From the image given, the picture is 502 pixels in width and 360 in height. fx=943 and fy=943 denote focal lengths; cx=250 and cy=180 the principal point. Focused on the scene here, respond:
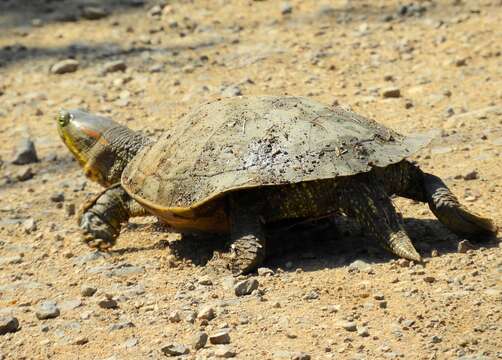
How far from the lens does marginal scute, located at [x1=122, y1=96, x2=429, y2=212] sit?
4.91 m

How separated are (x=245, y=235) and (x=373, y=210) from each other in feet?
2.29

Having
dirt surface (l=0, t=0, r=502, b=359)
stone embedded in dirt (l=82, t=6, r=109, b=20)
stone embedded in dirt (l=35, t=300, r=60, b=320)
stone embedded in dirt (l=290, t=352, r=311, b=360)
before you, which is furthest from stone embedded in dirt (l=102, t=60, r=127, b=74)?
stone embedded in dirt (l=290, t=352, r=311, b=360)

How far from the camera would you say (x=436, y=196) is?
5.06 metres

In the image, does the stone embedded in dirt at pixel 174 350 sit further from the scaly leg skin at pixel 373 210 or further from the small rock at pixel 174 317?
the scaly leg skin at pixel 373 210

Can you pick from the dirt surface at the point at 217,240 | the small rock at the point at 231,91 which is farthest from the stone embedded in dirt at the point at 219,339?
the small rock at the point at 231,91

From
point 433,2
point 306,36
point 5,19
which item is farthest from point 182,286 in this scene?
point 5,19

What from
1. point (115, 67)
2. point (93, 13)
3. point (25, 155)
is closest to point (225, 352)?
point (25, 155)

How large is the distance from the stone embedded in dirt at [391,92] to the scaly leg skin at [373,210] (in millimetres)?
3119

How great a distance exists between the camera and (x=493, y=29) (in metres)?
9.03

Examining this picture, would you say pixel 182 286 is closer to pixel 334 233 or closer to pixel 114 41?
pixel 334 233

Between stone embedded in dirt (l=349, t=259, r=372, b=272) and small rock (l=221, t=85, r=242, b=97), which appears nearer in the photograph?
stone embedded in dirt (l=349, t=259, r=372, b=272)

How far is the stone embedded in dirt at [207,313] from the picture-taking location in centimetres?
440

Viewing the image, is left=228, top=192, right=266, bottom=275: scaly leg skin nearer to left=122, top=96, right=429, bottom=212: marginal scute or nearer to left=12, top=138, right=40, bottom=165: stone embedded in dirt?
left=122, top=96, right=429, bottom=212: marginal scute

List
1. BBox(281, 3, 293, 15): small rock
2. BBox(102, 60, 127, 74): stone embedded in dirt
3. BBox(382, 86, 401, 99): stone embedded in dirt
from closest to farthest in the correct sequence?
BBox(382, 86, 401, 99): stone embedded in dirt < BBox(102, 60, 127, 74): stone embedded in dirt < BBox(281, 3, 293, 15): small rock
